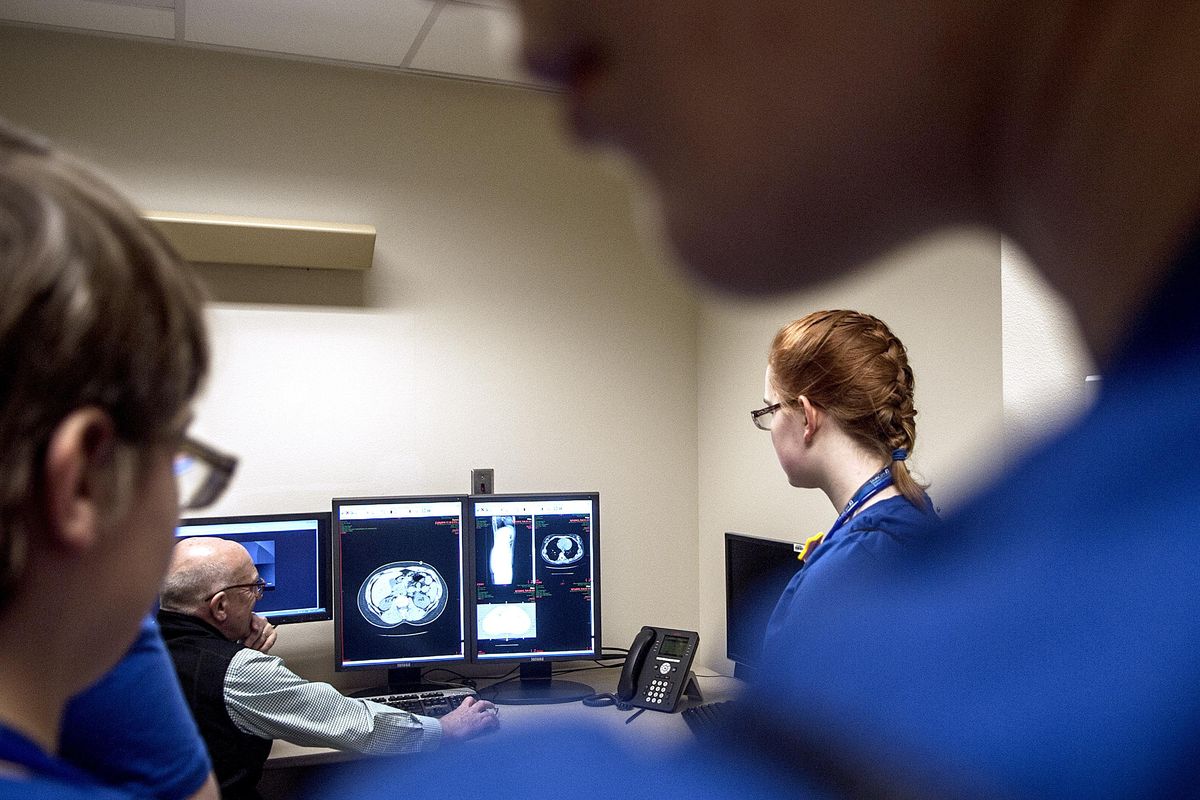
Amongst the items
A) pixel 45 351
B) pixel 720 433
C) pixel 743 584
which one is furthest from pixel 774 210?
pixel 720 433

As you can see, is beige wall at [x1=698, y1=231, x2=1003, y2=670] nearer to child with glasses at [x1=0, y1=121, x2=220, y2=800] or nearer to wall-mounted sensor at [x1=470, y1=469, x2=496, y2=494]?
child with glasses at [x1=0, y1=121, x2=220, y2=800]

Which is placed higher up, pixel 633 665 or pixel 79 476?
pixel 79 476

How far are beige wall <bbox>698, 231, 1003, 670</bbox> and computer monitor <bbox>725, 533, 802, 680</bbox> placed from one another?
0.27 feet

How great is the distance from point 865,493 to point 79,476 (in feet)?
3.28

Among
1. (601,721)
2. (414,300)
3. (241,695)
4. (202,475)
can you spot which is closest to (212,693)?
(241,695)

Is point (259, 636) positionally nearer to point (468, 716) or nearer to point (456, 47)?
point (468, 716)

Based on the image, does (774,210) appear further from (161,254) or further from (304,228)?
(304,228)

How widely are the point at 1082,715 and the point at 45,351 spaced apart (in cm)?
20

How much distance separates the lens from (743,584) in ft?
6.81

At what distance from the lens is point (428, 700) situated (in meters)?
1.96

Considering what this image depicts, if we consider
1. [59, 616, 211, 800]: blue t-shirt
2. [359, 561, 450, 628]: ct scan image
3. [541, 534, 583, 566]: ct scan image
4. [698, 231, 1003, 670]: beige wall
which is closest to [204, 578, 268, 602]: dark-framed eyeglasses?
[359, 561, 450, 628]: ct scan image

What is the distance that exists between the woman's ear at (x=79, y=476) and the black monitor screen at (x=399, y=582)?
1.85m

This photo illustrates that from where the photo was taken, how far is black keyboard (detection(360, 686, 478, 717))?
1901 mm

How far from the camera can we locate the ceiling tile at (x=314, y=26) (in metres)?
1.90
